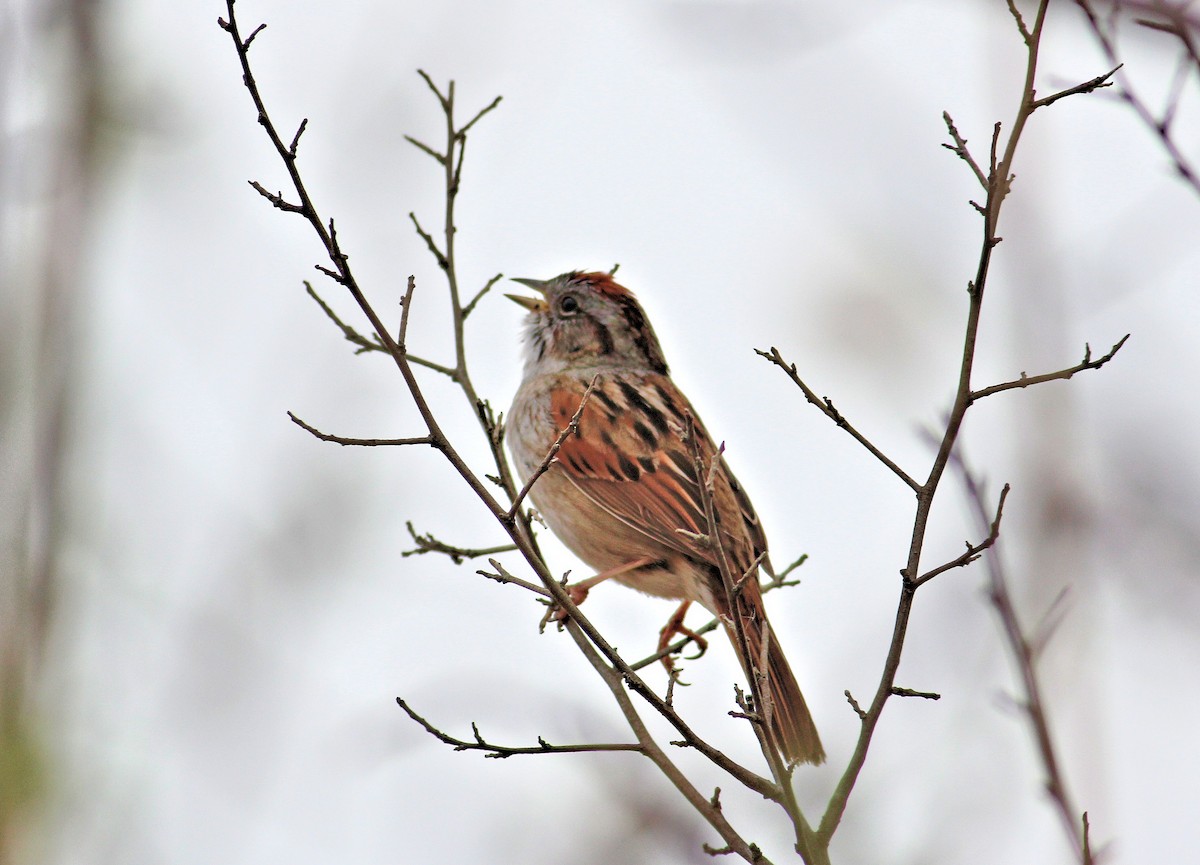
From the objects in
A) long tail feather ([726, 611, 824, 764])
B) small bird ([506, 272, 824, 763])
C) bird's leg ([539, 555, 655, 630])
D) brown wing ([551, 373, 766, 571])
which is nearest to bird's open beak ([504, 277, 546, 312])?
small bird ([506, 272, 824, 763])

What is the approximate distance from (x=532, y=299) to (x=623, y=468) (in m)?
1.55

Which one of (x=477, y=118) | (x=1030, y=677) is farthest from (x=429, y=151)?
(x=1030, y=677)

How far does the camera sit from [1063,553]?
5.29m

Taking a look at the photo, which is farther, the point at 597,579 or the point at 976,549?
the point at 597,579

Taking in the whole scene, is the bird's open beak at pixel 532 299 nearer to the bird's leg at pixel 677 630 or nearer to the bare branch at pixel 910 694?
the bird's leg at pixel 677 630

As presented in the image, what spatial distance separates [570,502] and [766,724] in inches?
122

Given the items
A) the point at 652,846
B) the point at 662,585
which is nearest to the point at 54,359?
the point at 662,585

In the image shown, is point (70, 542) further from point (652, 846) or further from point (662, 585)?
point (652, 846)

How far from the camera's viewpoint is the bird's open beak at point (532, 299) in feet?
25.4

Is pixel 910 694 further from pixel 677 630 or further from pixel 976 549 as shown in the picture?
pixel 677 630

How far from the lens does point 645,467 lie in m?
6.73

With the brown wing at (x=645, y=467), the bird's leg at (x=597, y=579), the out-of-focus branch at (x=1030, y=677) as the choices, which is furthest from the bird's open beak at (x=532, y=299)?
the out-of-focus branch at (x=1030, y=677)

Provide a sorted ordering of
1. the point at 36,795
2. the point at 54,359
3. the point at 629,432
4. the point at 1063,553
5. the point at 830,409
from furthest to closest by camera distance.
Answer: the point at 629,432, the point at 54,359, the point at 1063,553, the point at 36,795, the point at 830,409

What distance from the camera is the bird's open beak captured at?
25.4 feet
